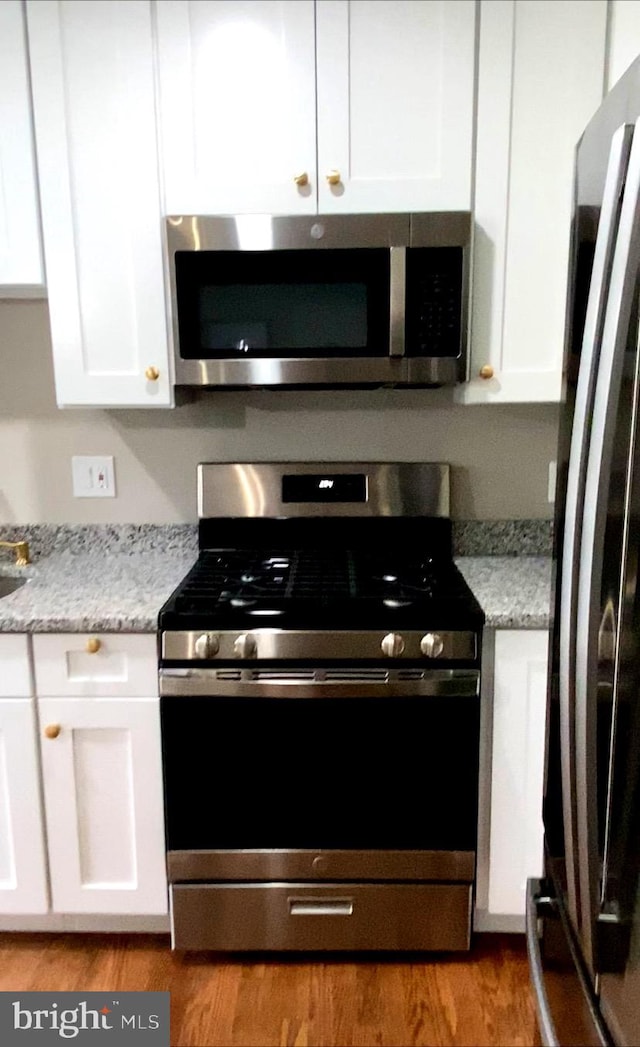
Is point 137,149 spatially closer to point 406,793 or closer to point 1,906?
point 406,793

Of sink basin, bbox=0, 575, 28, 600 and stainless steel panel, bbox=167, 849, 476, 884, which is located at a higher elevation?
sink basin, bbox=0, 575, 28, 600

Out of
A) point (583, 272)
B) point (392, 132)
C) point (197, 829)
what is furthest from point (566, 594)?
point (392, 132)

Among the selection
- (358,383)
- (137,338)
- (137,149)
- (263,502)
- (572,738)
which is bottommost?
(572,738)

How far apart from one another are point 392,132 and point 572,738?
1.39 metres

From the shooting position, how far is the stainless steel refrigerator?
0.86 metres

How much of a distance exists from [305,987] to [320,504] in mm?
1192

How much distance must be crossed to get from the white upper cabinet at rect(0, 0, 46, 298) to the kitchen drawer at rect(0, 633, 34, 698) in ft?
2.80

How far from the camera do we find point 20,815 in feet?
5.77

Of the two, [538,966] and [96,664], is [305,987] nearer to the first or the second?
[538,966]

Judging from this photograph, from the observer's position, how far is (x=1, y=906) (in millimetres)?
1811

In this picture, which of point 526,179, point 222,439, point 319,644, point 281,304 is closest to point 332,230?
point 281,304

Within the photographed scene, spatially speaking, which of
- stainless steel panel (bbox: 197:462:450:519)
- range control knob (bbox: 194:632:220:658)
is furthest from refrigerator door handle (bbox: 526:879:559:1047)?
stainless steel panel (bbox: 197:462:450:519)

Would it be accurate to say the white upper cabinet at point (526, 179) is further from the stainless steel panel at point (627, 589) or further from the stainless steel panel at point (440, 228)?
the stainless steel panel at point (627, 589)

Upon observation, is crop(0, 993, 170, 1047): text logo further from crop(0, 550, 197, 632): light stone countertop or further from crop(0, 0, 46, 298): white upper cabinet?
crop(0, 0, 46, 298): white upper cabinet
